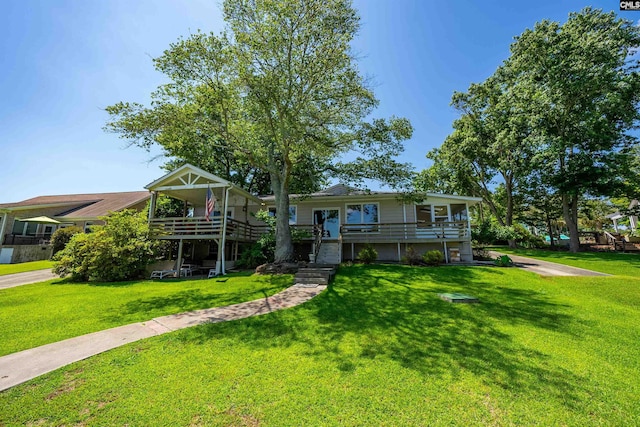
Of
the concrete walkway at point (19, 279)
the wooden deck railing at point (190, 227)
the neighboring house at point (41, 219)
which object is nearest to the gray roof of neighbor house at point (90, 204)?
the neighboring house at point (41, 219)

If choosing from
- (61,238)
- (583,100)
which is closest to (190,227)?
(61,238)

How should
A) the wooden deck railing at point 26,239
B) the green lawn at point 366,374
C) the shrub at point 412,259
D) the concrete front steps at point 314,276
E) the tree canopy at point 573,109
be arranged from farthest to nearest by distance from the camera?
the wooden deck railing at point 26,239 → the tree canopy at point 573,109 → the shrub at point 412,259 → the concrete front steps at point 314,276 → the green lawn at point 366,374

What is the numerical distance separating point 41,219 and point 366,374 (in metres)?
25.7

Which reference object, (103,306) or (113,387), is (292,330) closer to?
(113,387)

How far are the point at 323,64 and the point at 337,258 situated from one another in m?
9.66

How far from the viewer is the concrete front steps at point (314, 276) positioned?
33.0 feet

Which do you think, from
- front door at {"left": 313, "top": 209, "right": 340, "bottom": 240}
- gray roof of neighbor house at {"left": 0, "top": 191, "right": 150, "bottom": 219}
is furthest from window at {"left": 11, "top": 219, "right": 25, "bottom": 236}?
front door at {"left": 313, "top": 209, "right": 340, "bottom": 240}

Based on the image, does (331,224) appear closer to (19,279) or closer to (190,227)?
(190,227)

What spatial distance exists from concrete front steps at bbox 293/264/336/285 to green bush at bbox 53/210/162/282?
7.46 m

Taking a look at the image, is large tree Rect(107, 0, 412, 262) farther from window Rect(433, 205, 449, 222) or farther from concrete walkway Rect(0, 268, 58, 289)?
concrete walkway Rect(0, 268, 58, 289)

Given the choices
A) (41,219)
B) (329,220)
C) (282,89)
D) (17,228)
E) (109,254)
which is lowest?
(109,254)

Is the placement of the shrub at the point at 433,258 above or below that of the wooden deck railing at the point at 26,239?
below

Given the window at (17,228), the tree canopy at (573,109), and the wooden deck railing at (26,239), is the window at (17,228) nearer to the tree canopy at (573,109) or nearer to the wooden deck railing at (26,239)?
the wooden deck railing at (26,239)

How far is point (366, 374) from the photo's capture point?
11.6ft
